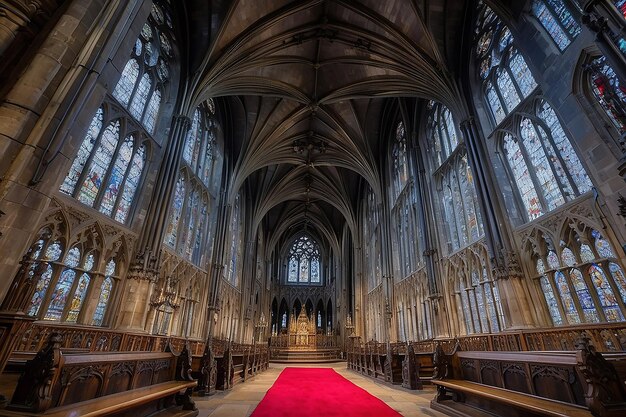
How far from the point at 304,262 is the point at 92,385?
3360 centimetres

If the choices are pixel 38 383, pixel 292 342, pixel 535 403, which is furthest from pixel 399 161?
pixel 292 342

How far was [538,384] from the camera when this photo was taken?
12.1 feet

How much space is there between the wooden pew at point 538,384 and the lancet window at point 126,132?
953cm

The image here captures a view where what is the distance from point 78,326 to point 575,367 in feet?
30.5

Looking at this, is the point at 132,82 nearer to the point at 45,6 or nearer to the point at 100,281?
the point at 45,6

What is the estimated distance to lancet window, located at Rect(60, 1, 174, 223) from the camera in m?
7.77

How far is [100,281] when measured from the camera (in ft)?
26.0

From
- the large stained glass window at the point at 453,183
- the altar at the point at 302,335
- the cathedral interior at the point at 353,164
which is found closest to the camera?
the cathedral interior at the point at 353,164

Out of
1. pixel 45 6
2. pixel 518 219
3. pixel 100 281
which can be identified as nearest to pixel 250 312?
pixel 100 281

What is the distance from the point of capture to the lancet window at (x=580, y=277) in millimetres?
5828

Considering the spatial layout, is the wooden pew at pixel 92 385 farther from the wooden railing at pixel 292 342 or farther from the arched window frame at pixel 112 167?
the wooden railing at pixel 292 342

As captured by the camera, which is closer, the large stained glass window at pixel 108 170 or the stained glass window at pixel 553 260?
the stained glass window at pixel 553 260

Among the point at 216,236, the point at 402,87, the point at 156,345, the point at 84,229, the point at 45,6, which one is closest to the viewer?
the point at 45,6

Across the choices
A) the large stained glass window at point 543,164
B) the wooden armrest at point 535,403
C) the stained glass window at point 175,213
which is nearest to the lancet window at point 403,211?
the large stained glass window at point 543,164
